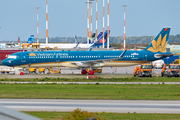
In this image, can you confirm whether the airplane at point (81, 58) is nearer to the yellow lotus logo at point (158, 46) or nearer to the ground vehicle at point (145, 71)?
the yellow lotus logo at point (158, 46)

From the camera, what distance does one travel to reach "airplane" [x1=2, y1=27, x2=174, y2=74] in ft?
175

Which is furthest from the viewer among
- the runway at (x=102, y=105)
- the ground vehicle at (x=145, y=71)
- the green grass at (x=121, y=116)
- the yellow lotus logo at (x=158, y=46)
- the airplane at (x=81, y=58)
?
the yellow lotus logo at (x=158, y=46)

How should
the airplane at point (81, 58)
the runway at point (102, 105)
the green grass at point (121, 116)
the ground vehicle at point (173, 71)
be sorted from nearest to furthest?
the green grass at point (121, 116) → the runway at point (102, 105) → the ground vehicle at point (173, 71) → the airplane at point (81, 58)

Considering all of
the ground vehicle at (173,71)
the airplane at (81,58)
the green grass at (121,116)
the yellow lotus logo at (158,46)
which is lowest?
the green grass at (121,116)

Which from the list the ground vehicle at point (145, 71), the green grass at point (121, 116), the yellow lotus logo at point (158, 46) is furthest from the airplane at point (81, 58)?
the green grass at point (121, 116)

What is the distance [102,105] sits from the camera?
A: 21.8 meters

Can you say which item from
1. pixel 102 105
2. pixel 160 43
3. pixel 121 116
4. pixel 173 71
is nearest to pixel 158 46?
pixel 160 43

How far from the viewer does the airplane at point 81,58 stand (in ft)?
175

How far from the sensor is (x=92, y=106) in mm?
21203

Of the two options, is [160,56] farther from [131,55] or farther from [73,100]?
[73,100]

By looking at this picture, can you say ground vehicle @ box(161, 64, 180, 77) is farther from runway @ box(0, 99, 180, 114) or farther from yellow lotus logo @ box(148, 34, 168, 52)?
runway @ box(0, 99, 180, 114)

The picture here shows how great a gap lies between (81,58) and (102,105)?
33474mm

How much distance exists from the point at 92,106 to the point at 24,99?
6817 millimetres

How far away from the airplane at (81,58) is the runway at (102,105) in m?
29.4
